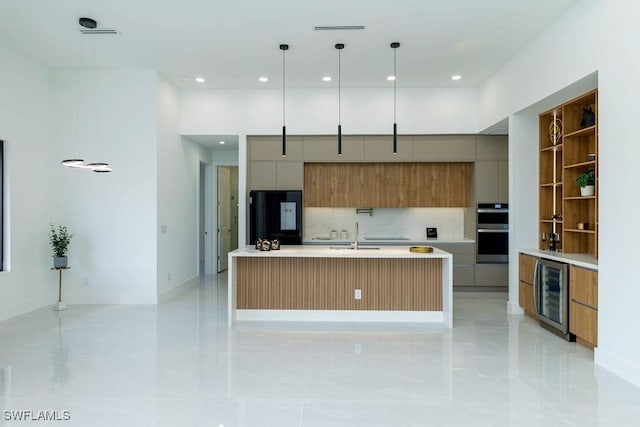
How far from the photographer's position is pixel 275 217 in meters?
7.07

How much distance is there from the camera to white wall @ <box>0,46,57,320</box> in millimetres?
5402

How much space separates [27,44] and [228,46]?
8.02ft

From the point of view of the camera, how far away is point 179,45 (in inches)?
211

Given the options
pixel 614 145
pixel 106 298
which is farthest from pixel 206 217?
pixel 614 145

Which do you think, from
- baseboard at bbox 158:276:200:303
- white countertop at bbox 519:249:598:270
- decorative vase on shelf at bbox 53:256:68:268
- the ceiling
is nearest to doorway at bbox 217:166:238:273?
baseboard at bbox 158:276:200:303

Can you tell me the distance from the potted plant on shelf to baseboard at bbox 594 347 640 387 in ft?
5.63

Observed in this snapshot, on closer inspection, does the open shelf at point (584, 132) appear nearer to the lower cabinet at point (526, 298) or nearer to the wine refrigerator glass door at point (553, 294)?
the wine refrigerator glass door at point (553, 294)

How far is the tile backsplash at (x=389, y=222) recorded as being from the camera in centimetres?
758

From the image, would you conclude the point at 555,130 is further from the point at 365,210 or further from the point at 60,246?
the point at 60,246

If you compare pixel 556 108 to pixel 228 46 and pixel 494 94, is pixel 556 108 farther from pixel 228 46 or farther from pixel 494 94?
pixel 228 46

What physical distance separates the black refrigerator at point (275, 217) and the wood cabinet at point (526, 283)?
10.8 ft

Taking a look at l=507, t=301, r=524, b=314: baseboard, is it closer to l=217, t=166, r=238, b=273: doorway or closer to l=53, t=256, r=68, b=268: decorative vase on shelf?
l=217, t=166, r=238, b=273: doorway

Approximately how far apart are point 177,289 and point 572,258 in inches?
218

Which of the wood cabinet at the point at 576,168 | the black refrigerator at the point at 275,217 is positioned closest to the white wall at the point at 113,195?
the black refrigerator at the point at 275,217
